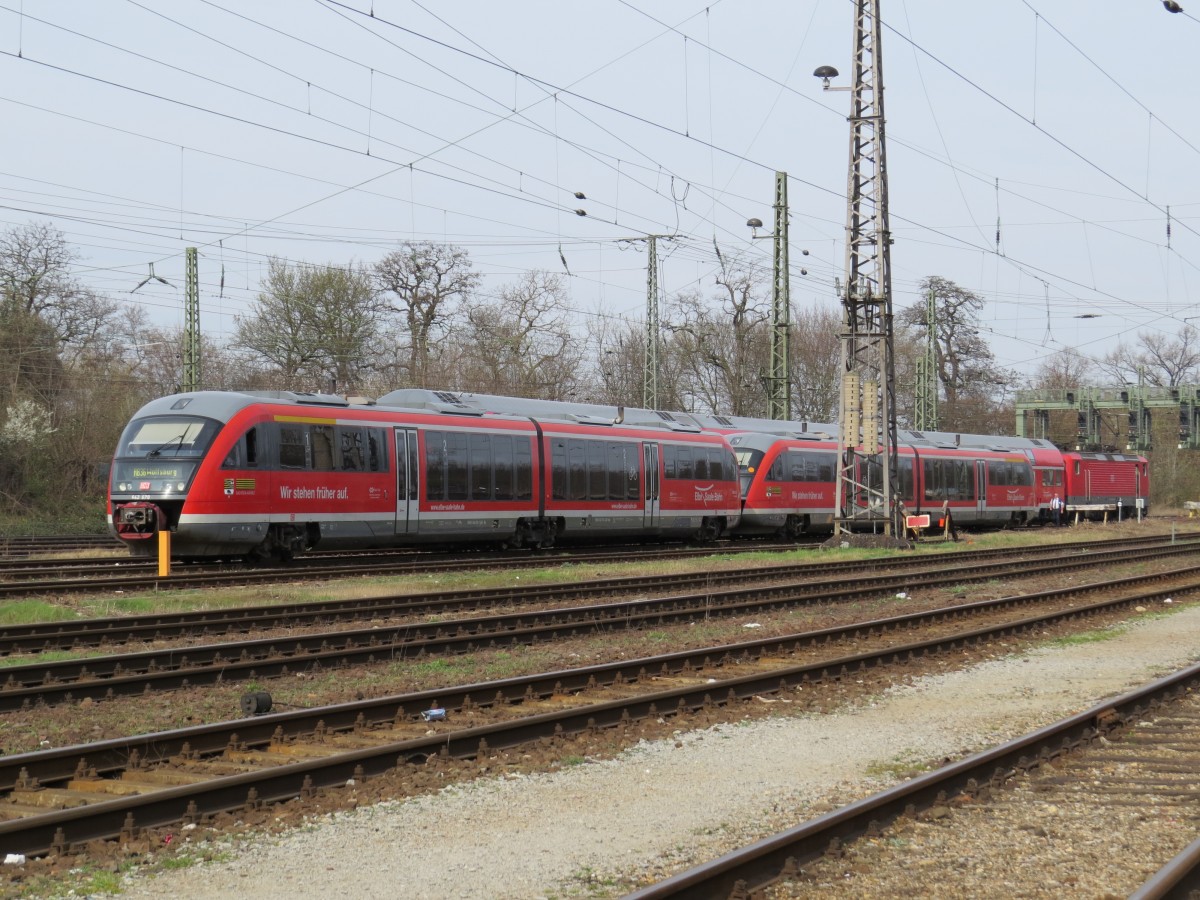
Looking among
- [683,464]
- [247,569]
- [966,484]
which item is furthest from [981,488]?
[247,569]

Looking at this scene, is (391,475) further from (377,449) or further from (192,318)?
(192,318)

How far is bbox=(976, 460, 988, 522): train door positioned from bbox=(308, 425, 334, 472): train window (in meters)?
28.6

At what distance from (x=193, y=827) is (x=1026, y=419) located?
82.6 m

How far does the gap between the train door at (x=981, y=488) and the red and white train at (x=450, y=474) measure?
3868 mm

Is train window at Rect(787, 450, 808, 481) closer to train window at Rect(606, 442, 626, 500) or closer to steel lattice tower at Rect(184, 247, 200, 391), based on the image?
train window at Rect(606, 442, 626, 500)

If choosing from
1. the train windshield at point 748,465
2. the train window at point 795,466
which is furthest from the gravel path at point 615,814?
the train window at point 795,466

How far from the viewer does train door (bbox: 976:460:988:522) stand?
45000mm

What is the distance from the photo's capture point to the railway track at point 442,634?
10.7 metres

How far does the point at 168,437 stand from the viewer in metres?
21.2

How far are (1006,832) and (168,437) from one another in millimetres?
17607

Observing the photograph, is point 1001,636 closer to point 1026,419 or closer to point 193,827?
point 193,827

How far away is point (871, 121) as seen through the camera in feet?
94.9

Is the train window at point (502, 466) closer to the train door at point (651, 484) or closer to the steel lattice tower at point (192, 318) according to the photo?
the train door at point (651, 484)

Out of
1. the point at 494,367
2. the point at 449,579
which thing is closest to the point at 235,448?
the point at 449,579
